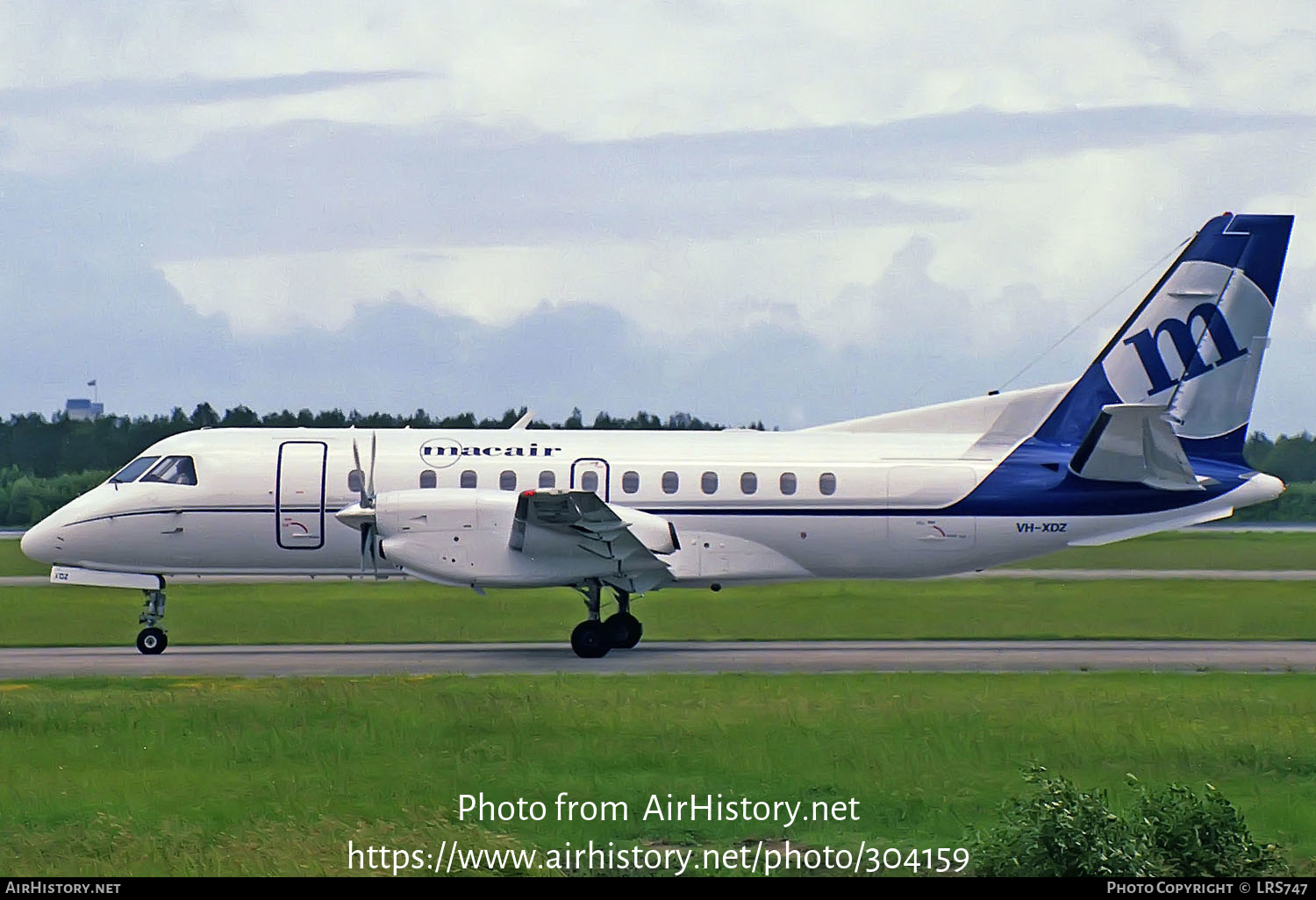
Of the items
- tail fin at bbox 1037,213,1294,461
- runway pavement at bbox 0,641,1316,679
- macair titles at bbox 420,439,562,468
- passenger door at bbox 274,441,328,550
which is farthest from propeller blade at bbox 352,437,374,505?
tail fin at bbox 1037,213,1294,461

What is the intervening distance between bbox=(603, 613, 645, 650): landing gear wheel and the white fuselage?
1130mm

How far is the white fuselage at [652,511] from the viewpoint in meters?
26.8

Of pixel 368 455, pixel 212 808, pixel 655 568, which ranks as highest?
pixel 368 455

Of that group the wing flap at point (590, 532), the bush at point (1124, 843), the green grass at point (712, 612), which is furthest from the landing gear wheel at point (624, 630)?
the bush at point (1124, 843)

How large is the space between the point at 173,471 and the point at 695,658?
9544 mm

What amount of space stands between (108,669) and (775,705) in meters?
10.6

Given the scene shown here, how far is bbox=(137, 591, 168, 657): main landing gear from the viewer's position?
2619cm

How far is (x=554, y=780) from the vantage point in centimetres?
1480

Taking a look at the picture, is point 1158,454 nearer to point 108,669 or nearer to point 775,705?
point 775,705

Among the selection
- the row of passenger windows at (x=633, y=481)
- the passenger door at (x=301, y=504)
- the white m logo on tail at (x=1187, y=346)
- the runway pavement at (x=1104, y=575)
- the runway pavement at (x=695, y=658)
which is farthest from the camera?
the runway pavement at (x=1104, y=575)

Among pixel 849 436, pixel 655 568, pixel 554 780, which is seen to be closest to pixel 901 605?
pixel 849 436

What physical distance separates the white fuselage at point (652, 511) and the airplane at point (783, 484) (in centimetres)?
3

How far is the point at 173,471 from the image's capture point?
2731cm

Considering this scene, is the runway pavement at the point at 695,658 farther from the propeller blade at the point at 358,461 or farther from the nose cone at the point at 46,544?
the propeller blade at the point at 358,461
